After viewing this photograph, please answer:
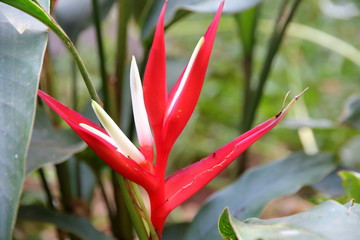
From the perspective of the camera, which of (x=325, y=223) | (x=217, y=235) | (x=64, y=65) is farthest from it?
(x=64, y=65)

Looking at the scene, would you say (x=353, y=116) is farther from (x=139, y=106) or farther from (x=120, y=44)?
(x=139, y=106)

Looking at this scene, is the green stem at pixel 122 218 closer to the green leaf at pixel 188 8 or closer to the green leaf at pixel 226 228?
the green leaf at pixel 188 8

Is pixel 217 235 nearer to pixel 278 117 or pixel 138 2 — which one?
pixel 278 117

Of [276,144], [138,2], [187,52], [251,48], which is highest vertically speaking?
[138,2]

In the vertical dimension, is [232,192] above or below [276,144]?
above

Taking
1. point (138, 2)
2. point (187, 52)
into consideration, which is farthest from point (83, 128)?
point (187, 52)

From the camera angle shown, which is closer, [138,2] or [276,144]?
[138,2]

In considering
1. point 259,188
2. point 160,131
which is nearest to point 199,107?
point 259,188
